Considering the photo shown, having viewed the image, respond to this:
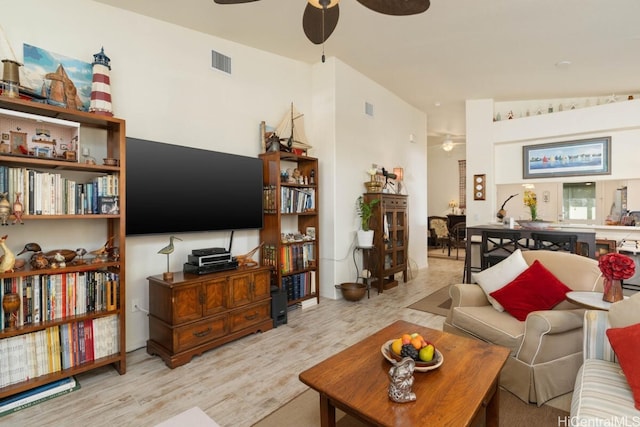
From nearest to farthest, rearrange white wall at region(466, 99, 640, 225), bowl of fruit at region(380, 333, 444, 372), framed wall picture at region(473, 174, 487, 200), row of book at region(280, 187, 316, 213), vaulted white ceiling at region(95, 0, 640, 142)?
1. bowl of fruit at region(380, 333, 444, 372)
2. vaulted white ceiling at region(95, 0, 640, 142)
3. row of book at region(280, 187, 316, 213)
4. white wall at region(466, 99, 640, 225)
5. framed wall picture at region(473, 174, 487, 200)

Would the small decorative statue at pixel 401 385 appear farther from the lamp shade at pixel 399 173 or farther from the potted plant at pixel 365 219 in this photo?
the lamp shade at pixel 399 173

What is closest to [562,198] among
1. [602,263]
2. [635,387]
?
[602,263]

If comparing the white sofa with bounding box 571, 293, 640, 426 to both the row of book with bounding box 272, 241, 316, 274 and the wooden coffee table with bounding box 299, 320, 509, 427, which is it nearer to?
the wooden coffee table with bounding box 299, 320, 509, 427

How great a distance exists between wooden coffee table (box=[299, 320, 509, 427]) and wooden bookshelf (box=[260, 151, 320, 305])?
201cm

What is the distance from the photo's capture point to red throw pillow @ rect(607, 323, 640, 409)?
137cm

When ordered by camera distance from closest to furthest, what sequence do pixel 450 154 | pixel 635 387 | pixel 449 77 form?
1. pixel 635 387
2. pixel 449 77
3. pixel 450 154

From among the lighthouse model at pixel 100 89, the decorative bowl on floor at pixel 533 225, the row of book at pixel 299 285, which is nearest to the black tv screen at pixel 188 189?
the lighthouse model at pixel 100 89

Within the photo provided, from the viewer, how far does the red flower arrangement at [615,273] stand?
1.90m

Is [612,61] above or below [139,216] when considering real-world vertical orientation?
above

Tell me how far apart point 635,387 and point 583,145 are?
508cm

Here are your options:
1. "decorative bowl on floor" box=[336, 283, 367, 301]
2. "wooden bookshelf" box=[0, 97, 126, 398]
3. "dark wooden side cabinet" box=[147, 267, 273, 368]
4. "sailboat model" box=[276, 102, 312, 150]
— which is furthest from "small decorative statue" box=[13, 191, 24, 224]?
"decorative bowl on floor" box=[336, 283, 367, 301]

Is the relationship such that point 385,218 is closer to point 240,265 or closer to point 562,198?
point 240,265

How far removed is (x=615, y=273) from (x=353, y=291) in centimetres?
266

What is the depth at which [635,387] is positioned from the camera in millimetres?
1354
